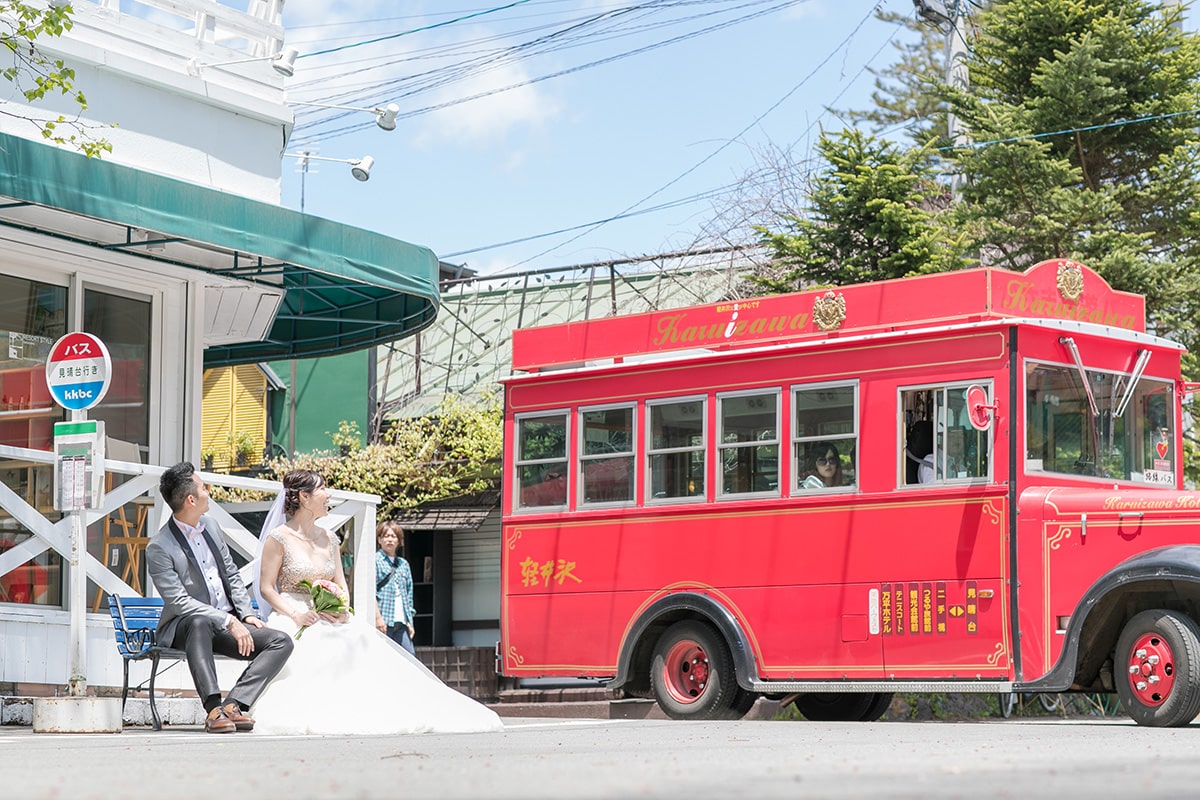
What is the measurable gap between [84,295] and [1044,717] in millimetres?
10493

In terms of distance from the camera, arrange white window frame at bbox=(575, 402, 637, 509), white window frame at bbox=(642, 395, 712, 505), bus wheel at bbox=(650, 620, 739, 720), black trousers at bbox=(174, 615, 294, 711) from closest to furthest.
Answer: black trousers at bbox=(174, 615, 294, 711) → bus wheel at bbox=(650, 620, 739, 720) → white window frame at bbox=(642, 395, 712, 505) → white window frame at bbox=(575, 402, 637, 509)

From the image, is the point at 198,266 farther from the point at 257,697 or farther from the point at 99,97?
the point at 257,697

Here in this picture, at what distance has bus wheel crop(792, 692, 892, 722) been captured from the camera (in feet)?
47.1

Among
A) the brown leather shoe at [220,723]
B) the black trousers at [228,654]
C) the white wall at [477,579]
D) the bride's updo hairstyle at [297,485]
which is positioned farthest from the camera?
the white wall at [477,579]

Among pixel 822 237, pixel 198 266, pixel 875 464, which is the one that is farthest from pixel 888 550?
pixel 822 237

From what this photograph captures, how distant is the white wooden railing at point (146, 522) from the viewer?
12.4 meters

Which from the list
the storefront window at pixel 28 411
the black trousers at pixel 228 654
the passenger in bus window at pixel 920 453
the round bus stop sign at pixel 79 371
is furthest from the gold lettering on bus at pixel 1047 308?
the storefront window at pixel 28 411

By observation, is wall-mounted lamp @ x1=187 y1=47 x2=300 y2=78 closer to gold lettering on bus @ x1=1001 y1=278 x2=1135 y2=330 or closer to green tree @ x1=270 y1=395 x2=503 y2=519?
gold lettering on bus @ x1=1001 y1=278 x2=1135 y2=330

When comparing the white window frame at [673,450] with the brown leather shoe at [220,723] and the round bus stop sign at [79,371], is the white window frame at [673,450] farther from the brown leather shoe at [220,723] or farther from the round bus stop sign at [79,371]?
the brown leather shoe at [220,723]

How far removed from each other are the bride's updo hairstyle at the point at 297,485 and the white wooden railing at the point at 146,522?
3.39ft

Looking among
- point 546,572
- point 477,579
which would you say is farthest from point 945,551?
point 477,579

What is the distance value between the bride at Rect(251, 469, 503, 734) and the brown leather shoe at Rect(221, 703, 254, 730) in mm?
95

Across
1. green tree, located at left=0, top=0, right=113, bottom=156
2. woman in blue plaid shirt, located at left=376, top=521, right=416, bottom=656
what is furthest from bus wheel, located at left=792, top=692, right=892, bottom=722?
green tree, located at left=0, top=0, right=113, bottom=156

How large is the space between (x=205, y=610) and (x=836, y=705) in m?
5.95
